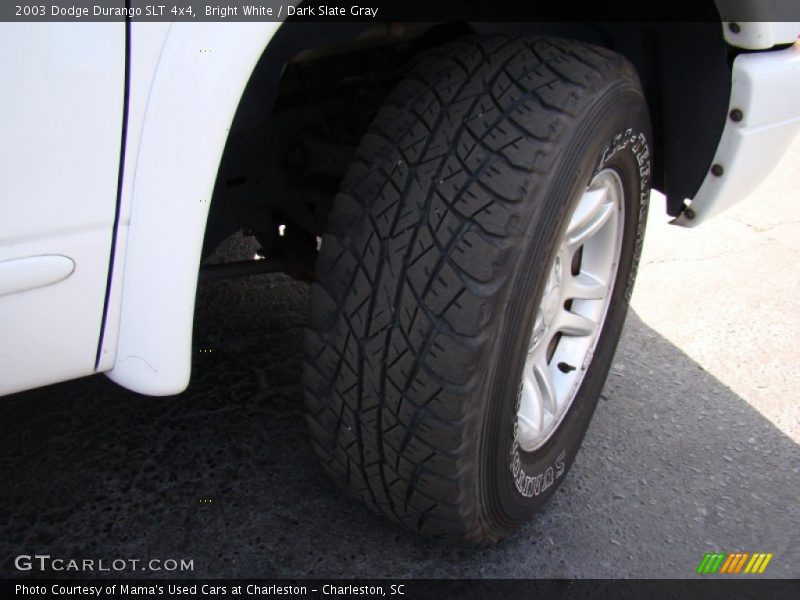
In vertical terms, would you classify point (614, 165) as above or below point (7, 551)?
above

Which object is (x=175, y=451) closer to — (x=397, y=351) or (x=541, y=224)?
(x=397, y=351)

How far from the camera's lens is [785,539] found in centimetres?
199

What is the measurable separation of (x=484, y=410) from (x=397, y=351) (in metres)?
0.19

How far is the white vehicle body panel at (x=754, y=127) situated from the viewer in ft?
5.58

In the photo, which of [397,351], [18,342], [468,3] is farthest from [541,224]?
[18,342]

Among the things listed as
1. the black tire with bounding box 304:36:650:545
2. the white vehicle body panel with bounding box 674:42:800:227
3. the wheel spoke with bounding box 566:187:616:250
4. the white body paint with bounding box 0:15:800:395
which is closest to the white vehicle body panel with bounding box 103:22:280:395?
the white body paint with bounding box 0:15:800:395

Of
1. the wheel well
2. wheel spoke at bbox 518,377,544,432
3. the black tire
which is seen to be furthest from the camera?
wheel spoke at bbox 518,377,544,432

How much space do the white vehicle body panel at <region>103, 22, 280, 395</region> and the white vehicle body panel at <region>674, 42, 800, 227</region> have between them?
1022 mm

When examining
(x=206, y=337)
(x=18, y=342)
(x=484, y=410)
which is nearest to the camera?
(x=18, y=342)

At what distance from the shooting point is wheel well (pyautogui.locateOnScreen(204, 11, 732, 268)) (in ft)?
5.72

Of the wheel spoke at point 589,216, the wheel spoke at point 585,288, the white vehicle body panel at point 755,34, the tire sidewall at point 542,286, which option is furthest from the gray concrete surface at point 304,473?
the white vehicle body panel at point 755,34

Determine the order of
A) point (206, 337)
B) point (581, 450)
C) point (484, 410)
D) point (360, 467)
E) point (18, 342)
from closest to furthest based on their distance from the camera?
point (18, 342) → point (484, 410) → point (360, 467) → point (581, 450) → point (206, 337)

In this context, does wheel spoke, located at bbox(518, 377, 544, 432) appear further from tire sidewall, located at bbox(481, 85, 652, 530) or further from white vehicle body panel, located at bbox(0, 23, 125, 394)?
white vehicle body panel, located at bbox(0, 23, 125, 394)

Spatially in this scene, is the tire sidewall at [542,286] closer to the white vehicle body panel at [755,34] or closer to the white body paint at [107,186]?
the white vehicle body panel at [755,34]
